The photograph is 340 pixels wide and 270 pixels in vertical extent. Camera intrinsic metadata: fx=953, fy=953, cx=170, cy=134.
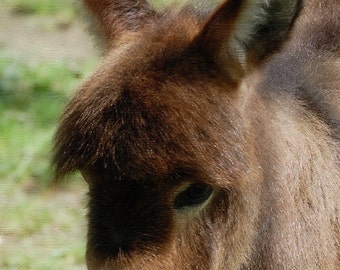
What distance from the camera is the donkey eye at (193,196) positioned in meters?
3.38

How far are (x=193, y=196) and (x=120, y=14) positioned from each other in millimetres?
871

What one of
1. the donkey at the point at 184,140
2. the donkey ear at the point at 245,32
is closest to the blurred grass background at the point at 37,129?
the donkey at the point at 184,140

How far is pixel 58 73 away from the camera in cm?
748

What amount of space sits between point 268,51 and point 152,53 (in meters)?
0.43

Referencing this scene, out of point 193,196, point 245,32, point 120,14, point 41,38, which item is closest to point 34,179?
point 41,38

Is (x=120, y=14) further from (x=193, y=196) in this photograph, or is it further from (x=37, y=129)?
(x=37, y=129)

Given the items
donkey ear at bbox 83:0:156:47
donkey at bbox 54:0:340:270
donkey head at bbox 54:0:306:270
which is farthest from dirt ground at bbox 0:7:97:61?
donkey head at bbox 54:0:306:270

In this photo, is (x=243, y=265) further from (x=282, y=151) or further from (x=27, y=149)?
(x=27, y=149)

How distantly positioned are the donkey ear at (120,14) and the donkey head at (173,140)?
9.8 inches

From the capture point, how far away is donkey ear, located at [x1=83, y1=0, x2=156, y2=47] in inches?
149

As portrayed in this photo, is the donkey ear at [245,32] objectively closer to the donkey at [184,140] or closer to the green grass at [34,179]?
the donkey at [184,140]

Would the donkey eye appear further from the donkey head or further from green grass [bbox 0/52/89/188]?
green grass [bbox 0/52/89/188]

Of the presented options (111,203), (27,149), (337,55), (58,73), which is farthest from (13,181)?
(111,203)

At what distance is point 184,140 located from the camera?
131 inches
